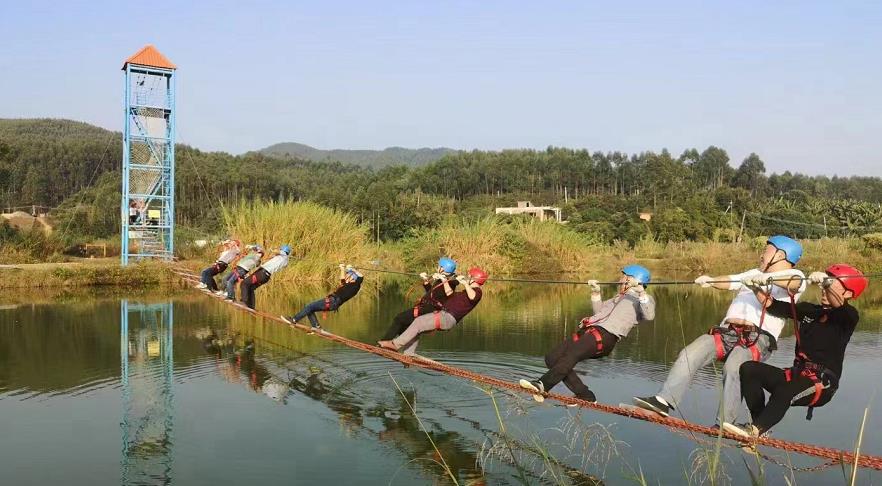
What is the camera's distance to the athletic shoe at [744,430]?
18.9 feet

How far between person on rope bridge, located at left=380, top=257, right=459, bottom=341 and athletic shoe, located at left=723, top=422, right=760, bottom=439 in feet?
16.5

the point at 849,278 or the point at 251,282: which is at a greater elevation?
the point at 849,278

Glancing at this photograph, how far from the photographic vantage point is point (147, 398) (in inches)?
439

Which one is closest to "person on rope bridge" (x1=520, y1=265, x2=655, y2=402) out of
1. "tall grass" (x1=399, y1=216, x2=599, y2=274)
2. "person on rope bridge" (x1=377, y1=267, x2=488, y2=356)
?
"person on rope bridge" (x1=377, y1=267, x2=488, y2=356)

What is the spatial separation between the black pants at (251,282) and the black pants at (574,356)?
843 cm

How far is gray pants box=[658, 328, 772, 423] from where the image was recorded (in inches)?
256

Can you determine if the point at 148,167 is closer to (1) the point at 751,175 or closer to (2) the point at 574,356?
(2) the point at 574,356

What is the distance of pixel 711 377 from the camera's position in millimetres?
12219

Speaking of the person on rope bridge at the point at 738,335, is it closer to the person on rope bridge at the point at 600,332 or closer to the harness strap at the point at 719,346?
the harness strap at the point at 719,346

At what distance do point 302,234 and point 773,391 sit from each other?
2392 centimetres

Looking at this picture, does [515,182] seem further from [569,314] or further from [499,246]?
[569,314]

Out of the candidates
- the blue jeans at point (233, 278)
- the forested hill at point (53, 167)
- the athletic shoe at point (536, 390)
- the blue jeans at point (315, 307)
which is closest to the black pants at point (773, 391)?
the athletic shoe at point (536, 390)

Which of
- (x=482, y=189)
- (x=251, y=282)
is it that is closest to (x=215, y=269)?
(x=251, y=282)

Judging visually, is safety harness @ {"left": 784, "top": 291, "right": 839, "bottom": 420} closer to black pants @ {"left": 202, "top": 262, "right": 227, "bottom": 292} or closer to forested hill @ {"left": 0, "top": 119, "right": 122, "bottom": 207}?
black pants @ {"left": 202, "top": 262, "right": 227, "bottom": 292}
